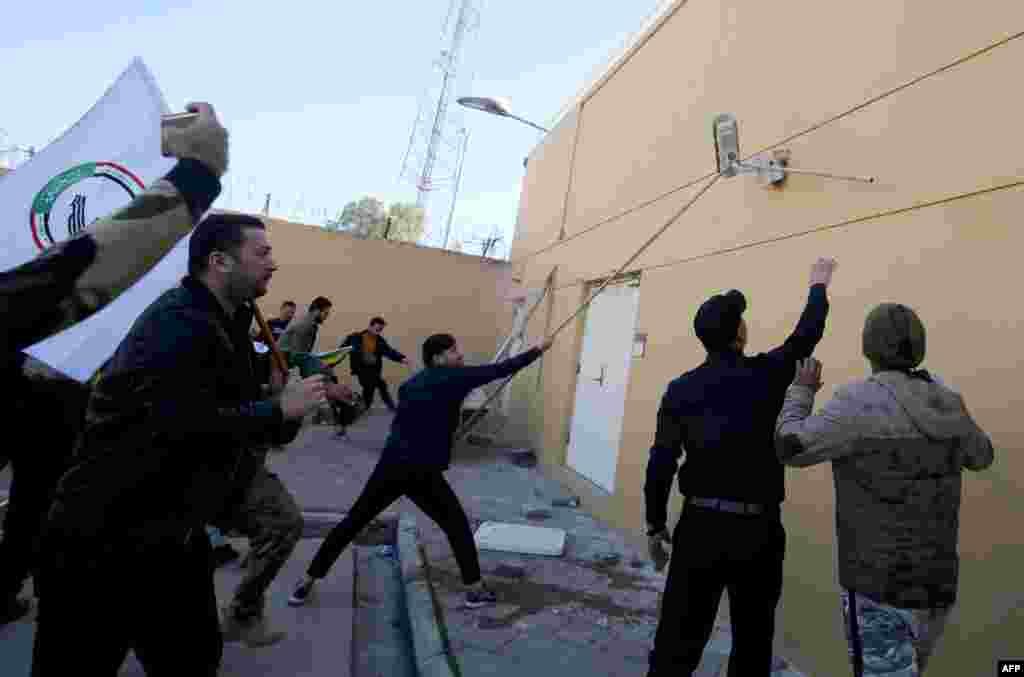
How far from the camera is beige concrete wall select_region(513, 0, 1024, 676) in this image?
98.4 inches

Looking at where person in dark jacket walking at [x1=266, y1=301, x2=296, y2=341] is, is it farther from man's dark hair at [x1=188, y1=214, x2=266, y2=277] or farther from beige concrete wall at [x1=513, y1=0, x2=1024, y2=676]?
man's dark hair at [x1=188, y1=214, x2=266, y2=277]

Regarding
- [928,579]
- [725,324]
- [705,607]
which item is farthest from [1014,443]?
[705,607]

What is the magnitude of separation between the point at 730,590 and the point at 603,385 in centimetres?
404

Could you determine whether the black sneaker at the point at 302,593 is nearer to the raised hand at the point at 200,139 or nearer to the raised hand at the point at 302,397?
the raised hand at the point at 302,397

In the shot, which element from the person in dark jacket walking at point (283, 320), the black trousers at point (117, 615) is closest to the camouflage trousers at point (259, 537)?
the black trousers at point (117, 615)

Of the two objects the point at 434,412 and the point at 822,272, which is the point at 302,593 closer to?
the point at 434,412

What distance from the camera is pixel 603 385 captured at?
634 centimetres

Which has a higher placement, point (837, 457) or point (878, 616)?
point (837, 457)

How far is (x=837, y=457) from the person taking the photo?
6.53 feet

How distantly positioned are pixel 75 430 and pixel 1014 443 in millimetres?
4104

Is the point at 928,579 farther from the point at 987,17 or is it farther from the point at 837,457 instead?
the point at 987,17

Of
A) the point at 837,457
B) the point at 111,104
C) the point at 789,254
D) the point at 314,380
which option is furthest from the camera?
the point at 789,254

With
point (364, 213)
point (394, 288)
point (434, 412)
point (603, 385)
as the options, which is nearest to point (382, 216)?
point (364, 213)

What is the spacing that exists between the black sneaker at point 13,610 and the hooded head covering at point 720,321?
3468 mm
